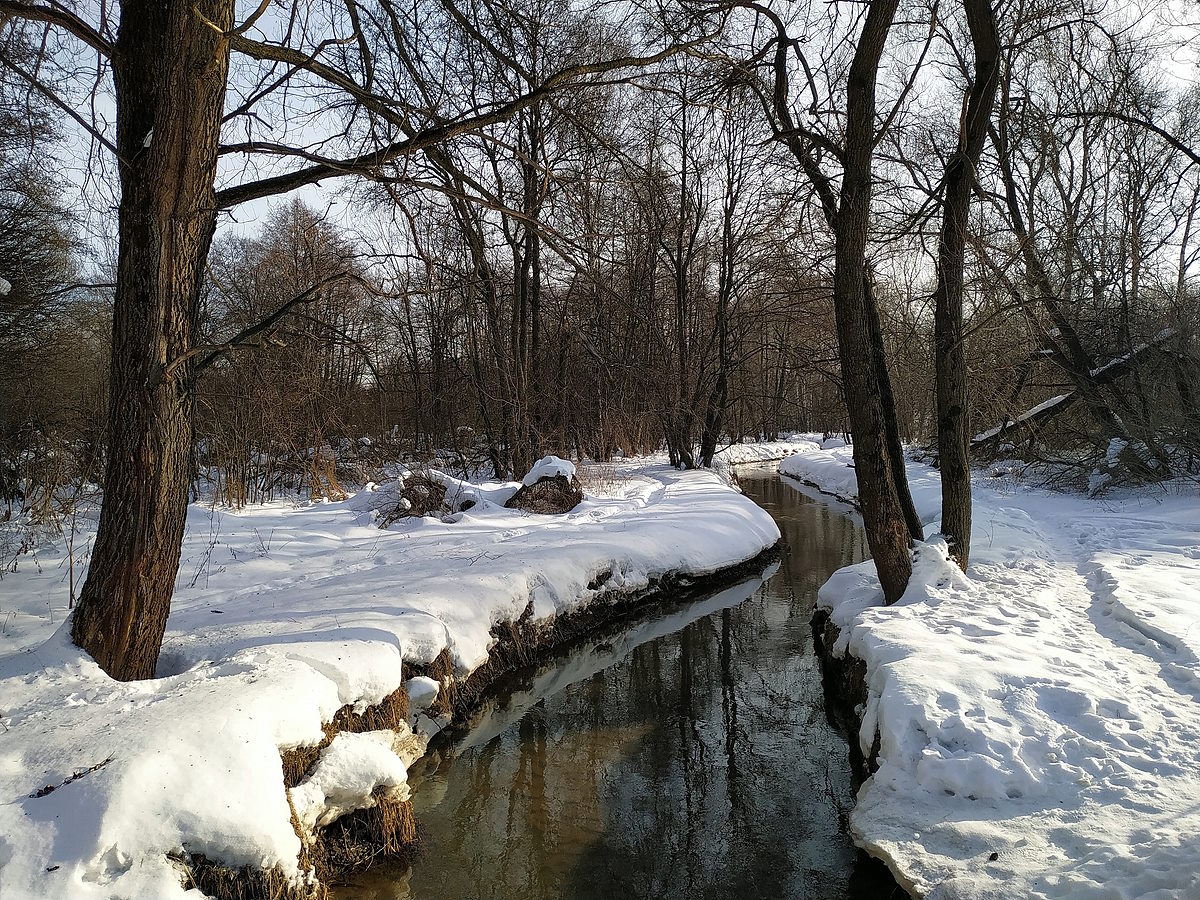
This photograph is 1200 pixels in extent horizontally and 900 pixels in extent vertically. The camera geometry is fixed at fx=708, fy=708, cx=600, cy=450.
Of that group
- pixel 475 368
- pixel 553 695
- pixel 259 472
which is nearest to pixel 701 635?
pixel 553 695

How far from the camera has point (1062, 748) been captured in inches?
157

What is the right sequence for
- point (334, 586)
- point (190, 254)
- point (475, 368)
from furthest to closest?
point (475, 368)
point (334, 586)
point (190, 254)

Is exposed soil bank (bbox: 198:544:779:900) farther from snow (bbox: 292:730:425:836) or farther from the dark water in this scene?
the dark water

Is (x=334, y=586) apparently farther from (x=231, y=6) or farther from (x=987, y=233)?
(x=987, y=233)

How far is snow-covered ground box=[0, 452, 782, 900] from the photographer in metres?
2.97

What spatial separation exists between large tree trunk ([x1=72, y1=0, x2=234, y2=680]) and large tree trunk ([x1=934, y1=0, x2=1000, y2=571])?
6439mm

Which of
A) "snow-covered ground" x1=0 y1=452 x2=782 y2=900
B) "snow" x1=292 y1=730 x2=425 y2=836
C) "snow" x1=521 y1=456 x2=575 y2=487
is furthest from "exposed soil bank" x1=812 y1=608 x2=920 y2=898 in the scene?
"snow" x1=521 y1=456 x2=575 y2=487

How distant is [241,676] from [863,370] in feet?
19.0

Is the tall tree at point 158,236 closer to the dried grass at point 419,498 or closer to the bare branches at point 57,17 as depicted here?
the bare branches at point 57,17

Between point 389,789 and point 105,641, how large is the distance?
6.12 ft

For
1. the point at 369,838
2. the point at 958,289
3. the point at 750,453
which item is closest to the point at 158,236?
the point at 369,838

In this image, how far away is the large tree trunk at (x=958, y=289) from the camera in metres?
6.98

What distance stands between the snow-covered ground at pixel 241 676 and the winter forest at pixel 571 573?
0.02 metres

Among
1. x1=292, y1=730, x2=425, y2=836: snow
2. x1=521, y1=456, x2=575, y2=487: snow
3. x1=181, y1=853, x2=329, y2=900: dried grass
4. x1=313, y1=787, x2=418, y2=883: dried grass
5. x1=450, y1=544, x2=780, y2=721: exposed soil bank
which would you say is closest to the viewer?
x1=181, y1=853, x2=329, y2=900: dried grass
